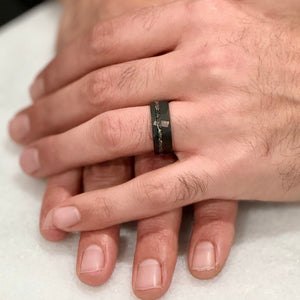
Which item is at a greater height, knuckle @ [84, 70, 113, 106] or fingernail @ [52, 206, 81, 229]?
knuckle @ [84, 70, 113, 106]

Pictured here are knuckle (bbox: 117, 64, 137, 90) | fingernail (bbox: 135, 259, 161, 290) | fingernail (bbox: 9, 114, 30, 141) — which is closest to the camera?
fingernail (bbox: 135, 259, 161, 290)

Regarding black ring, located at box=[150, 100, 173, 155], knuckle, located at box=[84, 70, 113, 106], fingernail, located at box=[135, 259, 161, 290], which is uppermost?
knuckle, located at box=[84, 70, 113, 106]

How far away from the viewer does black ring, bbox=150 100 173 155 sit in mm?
745

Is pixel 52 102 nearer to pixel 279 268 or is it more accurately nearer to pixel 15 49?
pixel 15 49

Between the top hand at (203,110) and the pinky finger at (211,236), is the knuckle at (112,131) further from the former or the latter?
the pinky finger at (211,236)

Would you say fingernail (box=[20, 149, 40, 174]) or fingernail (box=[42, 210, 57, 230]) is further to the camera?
fingernail (box=[20, 149, 40, 174])

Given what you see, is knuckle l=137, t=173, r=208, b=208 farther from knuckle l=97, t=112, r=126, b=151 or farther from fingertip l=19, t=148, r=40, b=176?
fingertip l=19, t=148, r=40, b=176

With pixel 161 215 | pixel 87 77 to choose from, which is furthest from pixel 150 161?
pixel 87 77

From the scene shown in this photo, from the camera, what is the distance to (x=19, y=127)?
0.96m

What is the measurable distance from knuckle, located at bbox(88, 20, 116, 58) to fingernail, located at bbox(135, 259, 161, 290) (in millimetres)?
431

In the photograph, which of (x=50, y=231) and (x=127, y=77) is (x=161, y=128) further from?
(x=50, y=231)

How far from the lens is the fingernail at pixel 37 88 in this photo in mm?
1007

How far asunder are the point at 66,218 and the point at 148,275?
7.0 inches

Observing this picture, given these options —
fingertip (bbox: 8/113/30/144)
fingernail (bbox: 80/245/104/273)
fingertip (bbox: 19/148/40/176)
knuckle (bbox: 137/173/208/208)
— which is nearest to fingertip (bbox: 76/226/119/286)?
fingernail (bbox: 80/245/104/273)
